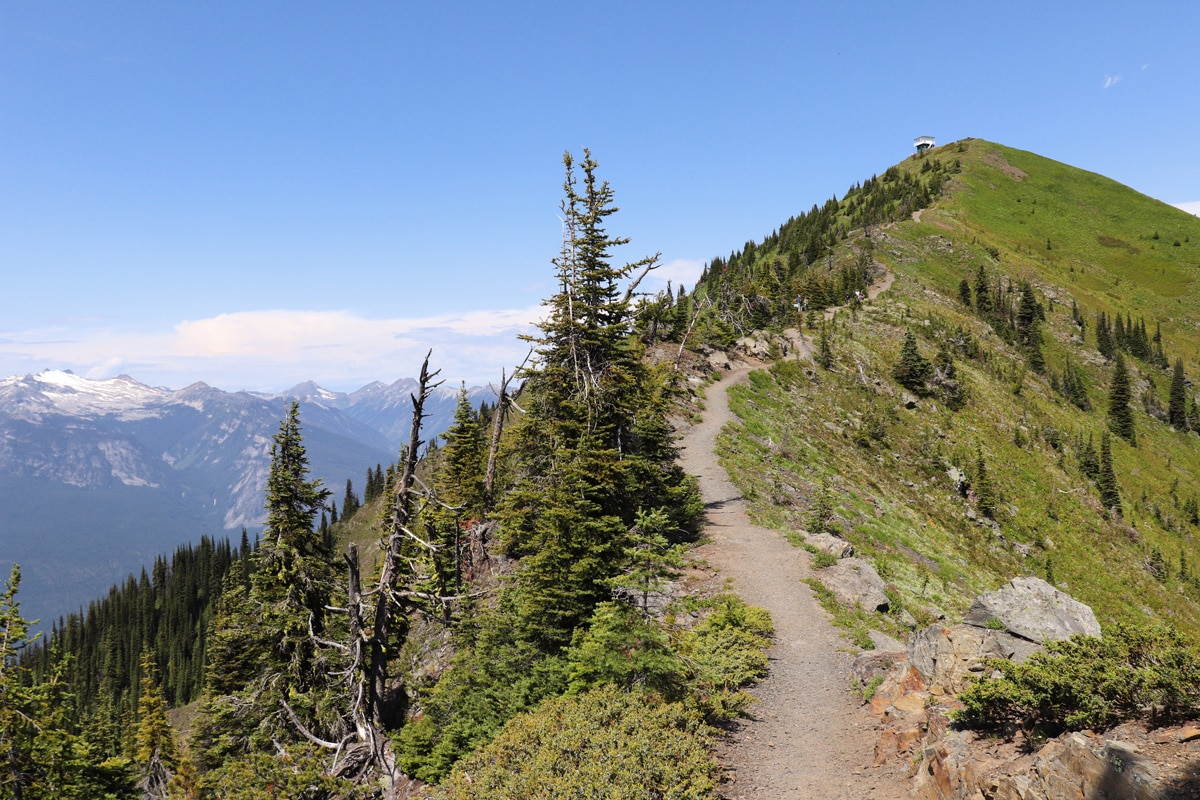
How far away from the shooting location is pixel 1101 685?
27.0 feet

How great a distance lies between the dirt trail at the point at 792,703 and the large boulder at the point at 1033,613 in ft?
12.3

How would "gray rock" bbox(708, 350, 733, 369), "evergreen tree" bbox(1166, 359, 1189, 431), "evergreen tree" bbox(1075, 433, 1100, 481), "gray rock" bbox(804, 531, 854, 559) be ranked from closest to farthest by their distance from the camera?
"gray rock" bbox(804, 531, 854, 559), "evergreen tree" bbox(1075, 433, 1100, 481), "gray rock" bbox(708, 350, 733, 369), "evergreen tree" bbox(1166, 359, 1189, 431)

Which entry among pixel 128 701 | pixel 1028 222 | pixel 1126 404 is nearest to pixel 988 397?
pixel 1126 404

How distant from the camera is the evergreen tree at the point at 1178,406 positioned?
76.9m

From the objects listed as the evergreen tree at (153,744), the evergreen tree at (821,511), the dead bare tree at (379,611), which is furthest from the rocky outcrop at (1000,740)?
the evergreen tree at (153,744)

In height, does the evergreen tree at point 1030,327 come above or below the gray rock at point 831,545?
above

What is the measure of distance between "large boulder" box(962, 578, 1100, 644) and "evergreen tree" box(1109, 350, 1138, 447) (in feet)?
233

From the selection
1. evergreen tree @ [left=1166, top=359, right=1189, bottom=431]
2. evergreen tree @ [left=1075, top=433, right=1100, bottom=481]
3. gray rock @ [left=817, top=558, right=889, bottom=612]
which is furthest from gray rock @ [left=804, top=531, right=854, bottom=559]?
evergreen tree @ [left=1166, top=359, right=1189, bottom=431]

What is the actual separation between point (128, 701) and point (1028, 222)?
184 m

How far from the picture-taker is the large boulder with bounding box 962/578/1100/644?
13352 mm

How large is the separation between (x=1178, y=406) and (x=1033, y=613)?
91325 millimetres

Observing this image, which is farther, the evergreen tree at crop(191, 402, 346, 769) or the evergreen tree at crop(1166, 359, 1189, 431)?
the evergreen tree at crop(1166, 359, 1189, 431)

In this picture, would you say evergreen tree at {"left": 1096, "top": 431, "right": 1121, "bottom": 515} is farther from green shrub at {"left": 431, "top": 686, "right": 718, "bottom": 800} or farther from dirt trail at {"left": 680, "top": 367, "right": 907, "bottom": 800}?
green shrub at {"left": 431, "top": 686, "right": 718, "bottom": 800}

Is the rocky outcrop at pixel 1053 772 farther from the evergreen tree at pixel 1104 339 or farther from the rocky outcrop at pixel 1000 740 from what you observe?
the evergreen tree at pixel 1104 339
